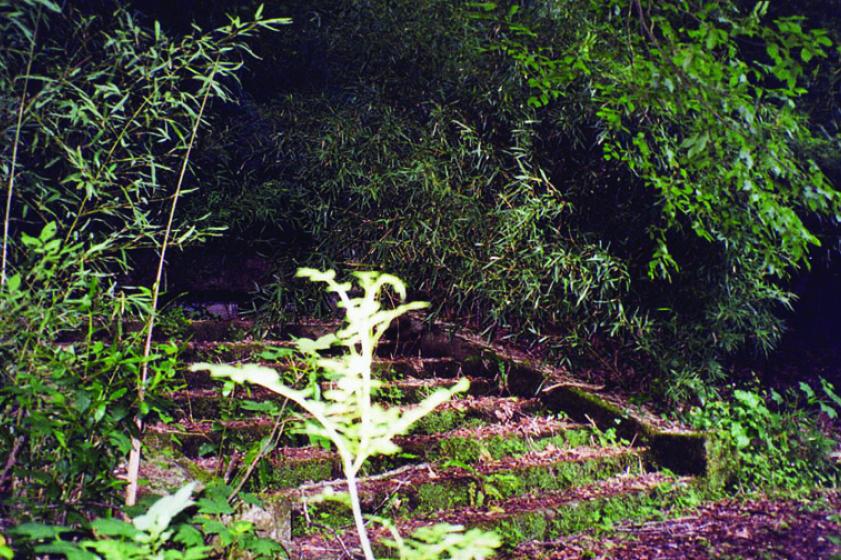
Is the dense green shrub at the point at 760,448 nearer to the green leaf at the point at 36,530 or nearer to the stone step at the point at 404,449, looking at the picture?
the stone step at the point at 404,449

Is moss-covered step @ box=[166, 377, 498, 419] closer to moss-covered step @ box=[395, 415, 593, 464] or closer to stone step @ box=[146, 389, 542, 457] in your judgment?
stone step @ box=[146, 389, 542, 457]

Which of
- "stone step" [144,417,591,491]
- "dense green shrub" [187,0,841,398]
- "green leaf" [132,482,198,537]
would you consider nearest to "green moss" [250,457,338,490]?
"stone step" [144,417,591,491]

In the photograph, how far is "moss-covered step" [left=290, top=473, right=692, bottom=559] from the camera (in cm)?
254

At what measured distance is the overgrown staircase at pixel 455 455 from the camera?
2508 millimetres

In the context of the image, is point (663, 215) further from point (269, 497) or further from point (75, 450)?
point (75, 450)

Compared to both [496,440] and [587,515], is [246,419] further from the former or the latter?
[587,515]

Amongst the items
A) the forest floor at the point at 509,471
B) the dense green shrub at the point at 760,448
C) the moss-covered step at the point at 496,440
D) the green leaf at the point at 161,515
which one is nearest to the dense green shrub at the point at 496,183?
the dense green shrub at the point at 760,448

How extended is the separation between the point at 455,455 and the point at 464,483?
26 cm

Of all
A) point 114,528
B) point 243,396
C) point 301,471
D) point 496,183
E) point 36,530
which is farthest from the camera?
point 496,183

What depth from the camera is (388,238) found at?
429 centimetres

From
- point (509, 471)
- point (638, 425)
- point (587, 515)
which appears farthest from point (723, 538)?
point (509, 471)

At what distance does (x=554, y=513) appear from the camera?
3074mm

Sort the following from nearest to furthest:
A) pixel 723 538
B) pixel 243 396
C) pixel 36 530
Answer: pixel 36 530 < pixel 723 538 < pixel 243 396

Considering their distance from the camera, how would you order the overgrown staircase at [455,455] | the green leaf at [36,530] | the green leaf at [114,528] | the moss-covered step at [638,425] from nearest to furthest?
the green leaf at [36,530], the green leaf at [114,528], the overgrown staircase at [455,455], the moss-covered step at [638,425]
